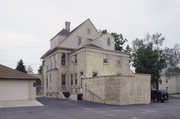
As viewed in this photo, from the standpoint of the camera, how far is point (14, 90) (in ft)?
78.2

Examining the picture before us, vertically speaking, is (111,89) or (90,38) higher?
(90,38)

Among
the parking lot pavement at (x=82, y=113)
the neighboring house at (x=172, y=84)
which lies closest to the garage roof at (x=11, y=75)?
the parking lot pavement at (x=82, y=113)

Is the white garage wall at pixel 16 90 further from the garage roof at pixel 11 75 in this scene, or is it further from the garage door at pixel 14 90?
the garage roof at pixel 11 75

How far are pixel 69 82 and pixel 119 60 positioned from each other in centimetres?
874


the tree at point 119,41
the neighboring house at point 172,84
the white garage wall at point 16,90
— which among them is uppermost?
the tree at point 119,41

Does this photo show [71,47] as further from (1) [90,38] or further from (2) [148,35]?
(2) [148,35]

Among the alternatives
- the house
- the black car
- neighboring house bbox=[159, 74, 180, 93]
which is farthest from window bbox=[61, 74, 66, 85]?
neighboring house bbox=[159, 74, 180, 93]

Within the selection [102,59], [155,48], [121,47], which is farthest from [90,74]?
[155,48]

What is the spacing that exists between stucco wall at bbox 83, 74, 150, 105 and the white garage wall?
6988 mm

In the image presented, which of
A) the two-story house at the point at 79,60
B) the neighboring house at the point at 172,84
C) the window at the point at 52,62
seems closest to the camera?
the two-story house at the point at 79,60

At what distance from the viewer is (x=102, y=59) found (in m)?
31.9

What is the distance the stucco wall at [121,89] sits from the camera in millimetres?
22578

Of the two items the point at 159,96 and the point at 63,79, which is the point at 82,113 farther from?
the point at 63,79

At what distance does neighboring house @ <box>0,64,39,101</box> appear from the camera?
23125 millimetres
